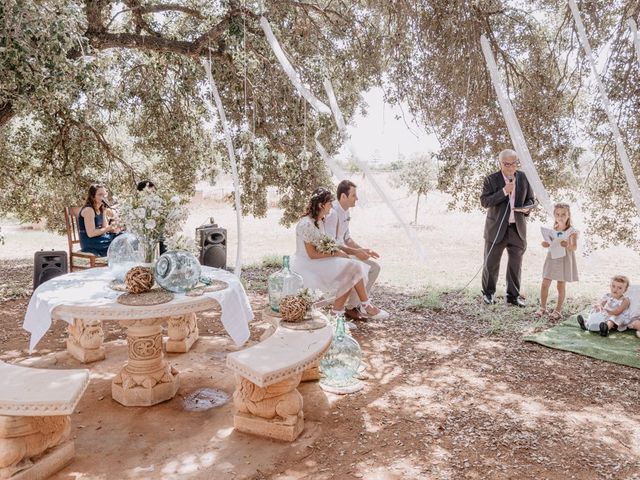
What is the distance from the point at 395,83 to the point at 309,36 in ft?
4.17

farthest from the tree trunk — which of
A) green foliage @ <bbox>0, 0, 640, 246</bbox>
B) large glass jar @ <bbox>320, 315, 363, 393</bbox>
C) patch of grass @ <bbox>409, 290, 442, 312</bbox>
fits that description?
patch of grass @ <bbox>409, 290, 442, 312</bbox>

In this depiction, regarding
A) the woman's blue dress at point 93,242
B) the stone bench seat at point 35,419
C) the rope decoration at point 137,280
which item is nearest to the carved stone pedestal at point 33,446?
the stone bench seat at point 35,419

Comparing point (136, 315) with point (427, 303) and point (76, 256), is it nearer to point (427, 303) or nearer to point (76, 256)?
point (76, 256)

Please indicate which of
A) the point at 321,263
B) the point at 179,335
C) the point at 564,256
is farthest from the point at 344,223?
the point at 564,256

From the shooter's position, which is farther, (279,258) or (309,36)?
(279,258)

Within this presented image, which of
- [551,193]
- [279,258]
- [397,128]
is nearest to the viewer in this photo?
[397,128]

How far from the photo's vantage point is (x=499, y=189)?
5.51 meters

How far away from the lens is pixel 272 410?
2.79m

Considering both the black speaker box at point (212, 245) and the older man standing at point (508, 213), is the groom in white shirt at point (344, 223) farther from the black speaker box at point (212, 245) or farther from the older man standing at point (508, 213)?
the black speaker box at point (212, 245)

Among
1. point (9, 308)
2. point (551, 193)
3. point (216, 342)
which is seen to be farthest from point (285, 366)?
point (551, 193)

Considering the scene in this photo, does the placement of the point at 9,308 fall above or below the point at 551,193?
below

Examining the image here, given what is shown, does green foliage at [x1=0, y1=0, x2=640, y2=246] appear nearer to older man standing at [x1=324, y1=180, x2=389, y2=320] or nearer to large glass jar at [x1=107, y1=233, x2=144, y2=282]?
large glass jar at [x1=107, y1=233, x2=144, y2=282]

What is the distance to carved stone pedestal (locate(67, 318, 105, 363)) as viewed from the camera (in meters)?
3.92

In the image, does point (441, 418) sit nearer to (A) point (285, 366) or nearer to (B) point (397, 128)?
(A) point (285, 366)
